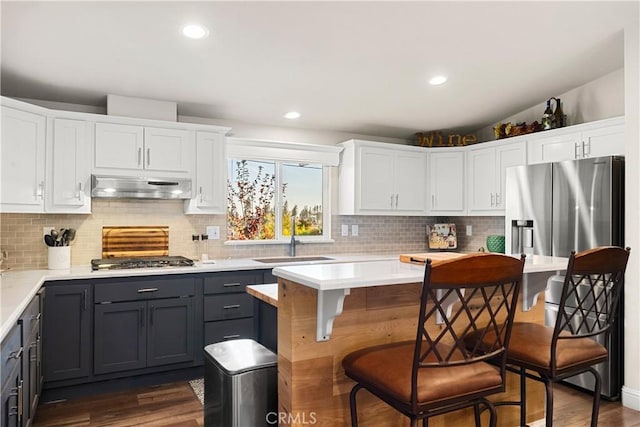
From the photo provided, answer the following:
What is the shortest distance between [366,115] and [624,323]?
9.35 feet

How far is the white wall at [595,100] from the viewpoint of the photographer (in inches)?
150

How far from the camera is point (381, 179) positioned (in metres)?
4.80

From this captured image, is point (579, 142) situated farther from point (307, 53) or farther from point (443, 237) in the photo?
point (307, 53)

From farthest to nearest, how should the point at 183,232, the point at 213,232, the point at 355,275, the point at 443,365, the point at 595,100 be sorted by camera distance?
the point at 213,232 → the point at 183,232 → the point at 595,100 → the point at 355,275 → the point at 443,365

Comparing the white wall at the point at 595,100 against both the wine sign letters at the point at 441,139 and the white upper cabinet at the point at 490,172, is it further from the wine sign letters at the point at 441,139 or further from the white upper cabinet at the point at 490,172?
the wine sign letters at the point at 441,139

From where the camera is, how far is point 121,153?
3.53m

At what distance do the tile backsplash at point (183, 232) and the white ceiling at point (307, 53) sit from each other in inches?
38.3

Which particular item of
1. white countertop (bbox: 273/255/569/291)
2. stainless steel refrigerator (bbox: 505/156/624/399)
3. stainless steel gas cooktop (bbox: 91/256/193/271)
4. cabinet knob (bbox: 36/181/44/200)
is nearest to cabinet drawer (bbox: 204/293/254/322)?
stainless steel gas cooktop (bbox: 91/256/193/271)

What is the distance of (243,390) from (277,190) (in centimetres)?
290

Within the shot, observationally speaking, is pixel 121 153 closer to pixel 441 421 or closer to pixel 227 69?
pixel 227 69

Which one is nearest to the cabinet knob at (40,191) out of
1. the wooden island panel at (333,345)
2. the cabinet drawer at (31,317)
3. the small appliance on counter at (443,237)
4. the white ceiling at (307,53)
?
the white ceiling at (307,53)

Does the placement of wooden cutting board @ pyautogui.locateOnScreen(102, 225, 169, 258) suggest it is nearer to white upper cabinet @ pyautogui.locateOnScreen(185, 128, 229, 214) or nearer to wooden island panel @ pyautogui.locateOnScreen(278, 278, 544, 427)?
white upper cabinet @ pyautogui.locateOnScreen(185, 128, 229, 214)

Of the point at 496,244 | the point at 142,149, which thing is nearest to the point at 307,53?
the point at 142,149

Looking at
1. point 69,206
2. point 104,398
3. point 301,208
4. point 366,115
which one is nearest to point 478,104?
point 366,115
